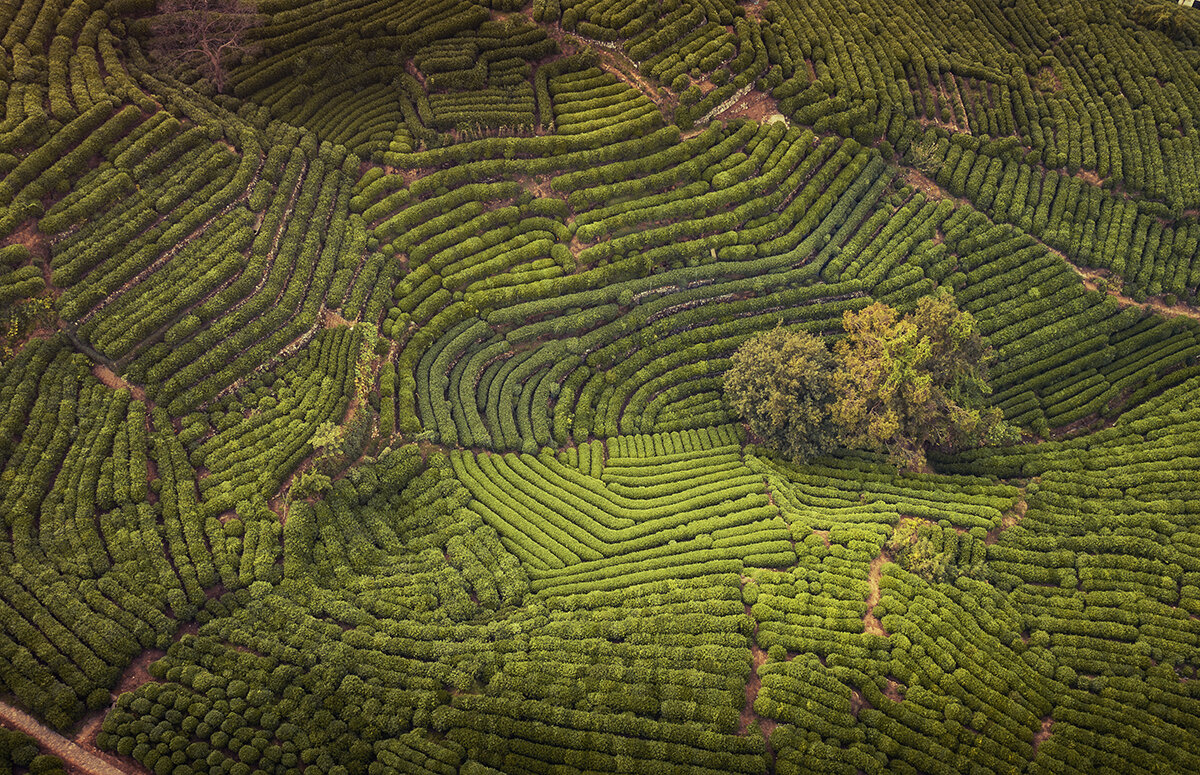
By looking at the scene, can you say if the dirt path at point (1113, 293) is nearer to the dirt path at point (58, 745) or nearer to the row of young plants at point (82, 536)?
the row of young plants at point (82, 536)

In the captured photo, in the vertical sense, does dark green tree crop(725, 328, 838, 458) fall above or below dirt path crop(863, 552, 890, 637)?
above

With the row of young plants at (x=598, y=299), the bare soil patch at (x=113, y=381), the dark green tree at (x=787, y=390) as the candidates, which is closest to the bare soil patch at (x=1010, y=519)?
the dark green tree at (x=787, y=390)

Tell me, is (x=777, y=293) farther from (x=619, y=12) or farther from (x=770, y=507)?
(x=619, y=12)

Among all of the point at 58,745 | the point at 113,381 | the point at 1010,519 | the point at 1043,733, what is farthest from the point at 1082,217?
the point at 58,745

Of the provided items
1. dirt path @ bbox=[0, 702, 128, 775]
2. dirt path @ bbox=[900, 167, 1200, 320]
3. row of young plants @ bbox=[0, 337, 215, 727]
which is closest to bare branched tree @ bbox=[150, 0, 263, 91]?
row of young plants @ bbox=[0, 337, 215, 727]

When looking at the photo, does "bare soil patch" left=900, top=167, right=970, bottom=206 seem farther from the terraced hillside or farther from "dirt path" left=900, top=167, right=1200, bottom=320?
the terraced hillside

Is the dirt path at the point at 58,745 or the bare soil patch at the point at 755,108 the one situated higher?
the bare soil patch at the point at 755,108

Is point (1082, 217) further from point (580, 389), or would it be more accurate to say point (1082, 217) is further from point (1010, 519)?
point (580, 389)

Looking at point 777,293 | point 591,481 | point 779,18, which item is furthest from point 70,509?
point 779,18
